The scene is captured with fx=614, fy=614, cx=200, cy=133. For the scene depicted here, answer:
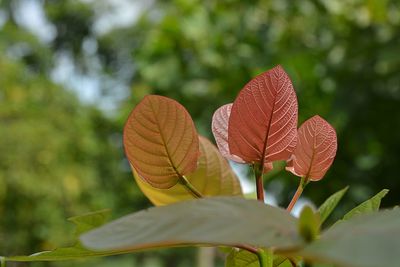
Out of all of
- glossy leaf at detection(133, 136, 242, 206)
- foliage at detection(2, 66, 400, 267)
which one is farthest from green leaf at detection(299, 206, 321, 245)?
glossy leaf at detection(133, 136, 242, 206)

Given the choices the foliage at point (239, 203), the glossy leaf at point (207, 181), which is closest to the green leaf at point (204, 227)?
the foliage at point (239, 203)

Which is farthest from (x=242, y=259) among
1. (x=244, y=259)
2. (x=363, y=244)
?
(x=363, y=244)

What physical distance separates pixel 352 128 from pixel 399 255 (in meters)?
1.25

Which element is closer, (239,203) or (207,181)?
(239,203)

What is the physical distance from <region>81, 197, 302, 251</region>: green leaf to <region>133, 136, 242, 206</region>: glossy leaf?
0.35 feet

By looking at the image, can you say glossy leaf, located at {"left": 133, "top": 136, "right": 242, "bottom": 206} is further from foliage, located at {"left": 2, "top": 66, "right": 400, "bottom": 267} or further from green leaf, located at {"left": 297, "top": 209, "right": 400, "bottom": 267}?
green leaf, located at {"left": 297, "top": 209, "right": 400, "bottom": 267}

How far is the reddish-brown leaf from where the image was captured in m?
0.19

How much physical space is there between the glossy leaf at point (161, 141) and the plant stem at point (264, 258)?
0.11 ft

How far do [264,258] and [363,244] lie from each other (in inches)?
3.1

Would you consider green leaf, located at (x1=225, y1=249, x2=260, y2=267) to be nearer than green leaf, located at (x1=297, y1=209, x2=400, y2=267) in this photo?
No

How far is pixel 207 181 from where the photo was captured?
0.24m

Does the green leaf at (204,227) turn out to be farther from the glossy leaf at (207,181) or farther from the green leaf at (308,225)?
the glossy leaf at (207,181)

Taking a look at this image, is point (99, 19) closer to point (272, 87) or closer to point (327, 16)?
point (327, 16)

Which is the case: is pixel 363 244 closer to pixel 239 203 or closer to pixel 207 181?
pixel 239 203
